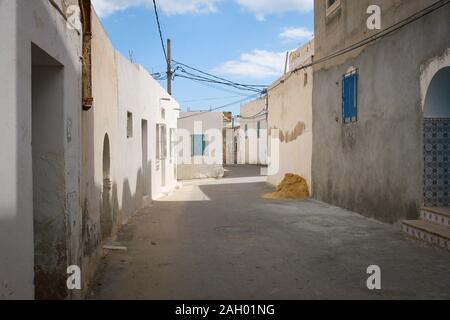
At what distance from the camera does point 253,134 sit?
3947 cm

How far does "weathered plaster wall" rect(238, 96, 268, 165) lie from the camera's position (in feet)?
120

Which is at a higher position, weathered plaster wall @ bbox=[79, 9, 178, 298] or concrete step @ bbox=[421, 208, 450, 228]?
weathered plaster wall @ bbox=[79, 9, 178, 298]

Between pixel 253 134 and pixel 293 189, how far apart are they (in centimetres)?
2513

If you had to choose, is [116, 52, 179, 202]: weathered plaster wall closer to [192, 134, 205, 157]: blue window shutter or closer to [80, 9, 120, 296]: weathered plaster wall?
[80, 9, 120, 296]: weathered plaster wall

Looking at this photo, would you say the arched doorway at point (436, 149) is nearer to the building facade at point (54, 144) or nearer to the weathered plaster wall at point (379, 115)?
the weathered plaster wall at point (379, 115)

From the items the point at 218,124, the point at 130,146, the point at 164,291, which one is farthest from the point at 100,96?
the point at 218,124

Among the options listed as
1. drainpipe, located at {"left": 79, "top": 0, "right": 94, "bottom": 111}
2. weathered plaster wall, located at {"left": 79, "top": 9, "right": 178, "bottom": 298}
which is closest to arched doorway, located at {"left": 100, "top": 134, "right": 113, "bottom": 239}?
weathered plaster wall, located at {"left": 79, "top": 9, "right": 178, "bottom": 298}

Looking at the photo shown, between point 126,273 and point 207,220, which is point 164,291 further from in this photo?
point 207,220

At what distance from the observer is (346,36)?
10.9 m

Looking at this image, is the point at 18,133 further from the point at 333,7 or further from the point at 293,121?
the point at 293,121

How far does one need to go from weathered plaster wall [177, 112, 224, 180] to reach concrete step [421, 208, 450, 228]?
17.5 metres

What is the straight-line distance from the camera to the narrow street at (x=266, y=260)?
498 centimetres

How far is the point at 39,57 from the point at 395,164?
22.1 ft
